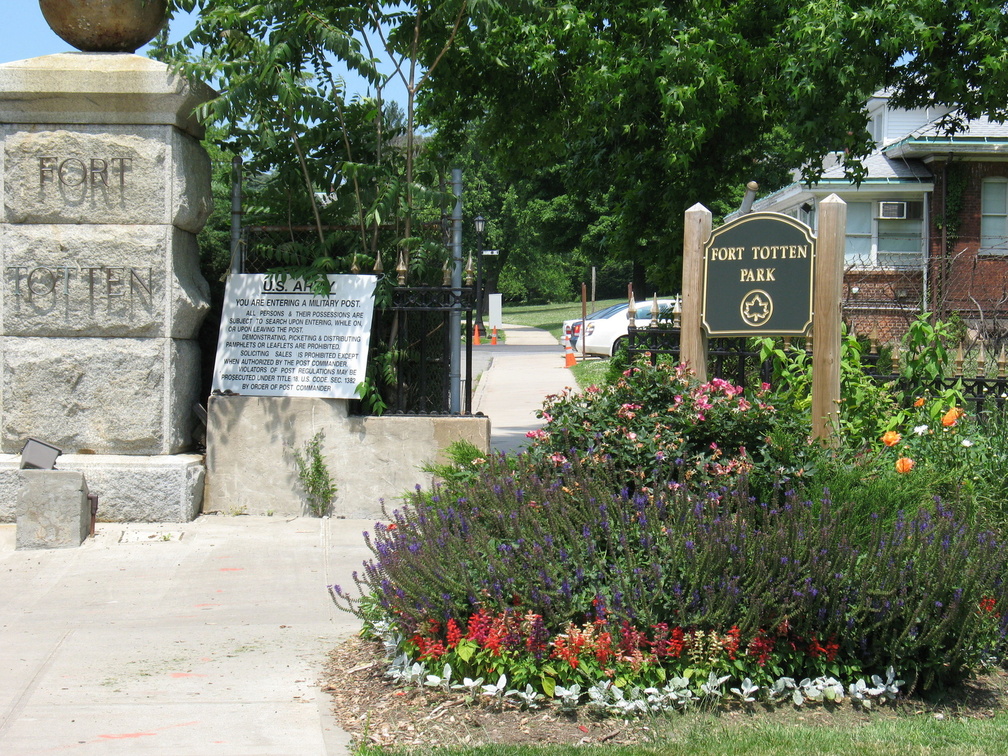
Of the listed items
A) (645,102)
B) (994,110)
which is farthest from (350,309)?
(994,110)

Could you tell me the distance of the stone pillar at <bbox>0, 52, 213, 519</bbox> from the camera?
7.27 metres

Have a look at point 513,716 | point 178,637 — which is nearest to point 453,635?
point 513,716

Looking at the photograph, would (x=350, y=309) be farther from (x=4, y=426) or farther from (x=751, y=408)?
(x=751, y=408)

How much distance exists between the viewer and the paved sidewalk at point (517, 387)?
13086mm

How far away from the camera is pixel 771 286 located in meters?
6.17

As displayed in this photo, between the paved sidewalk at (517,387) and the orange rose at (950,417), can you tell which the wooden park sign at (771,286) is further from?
the paved sidewalk at (517,387)

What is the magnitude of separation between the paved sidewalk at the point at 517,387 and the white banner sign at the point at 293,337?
1495mm

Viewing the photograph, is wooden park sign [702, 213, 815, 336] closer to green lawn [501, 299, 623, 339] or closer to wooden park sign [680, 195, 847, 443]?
wooden park sign [680, 195, 847, 443]

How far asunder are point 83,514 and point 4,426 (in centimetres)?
111

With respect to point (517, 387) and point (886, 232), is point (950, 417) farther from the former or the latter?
point (886, 232)

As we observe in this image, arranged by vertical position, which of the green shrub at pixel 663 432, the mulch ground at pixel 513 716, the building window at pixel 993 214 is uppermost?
the building window at pixel 993 214

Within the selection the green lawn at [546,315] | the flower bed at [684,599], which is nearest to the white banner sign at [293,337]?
the flower bed at [684,599]

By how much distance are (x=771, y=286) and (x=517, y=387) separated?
510 inches

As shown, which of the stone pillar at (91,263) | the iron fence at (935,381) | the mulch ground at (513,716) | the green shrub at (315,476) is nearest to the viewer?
the mulch ground at (513,716)
